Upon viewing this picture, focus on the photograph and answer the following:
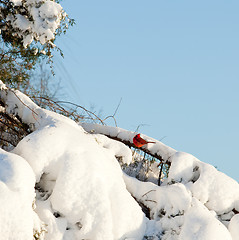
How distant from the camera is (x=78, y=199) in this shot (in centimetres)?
438

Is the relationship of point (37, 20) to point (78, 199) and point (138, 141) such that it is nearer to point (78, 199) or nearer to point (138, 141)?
point (138, 141)

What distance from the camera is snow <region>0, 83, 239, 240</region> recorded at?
383 centimetres

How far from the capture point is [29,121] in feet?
19.2

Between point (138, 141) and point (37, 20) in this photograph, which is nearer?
point (37, 20)

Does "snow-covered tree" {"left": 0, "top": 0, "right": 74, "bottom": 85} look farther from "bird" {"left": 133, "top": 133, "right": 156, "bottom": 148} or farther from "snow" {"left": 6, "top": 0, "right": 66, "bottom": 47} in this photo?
"bird" {"left": 133, "top": 133, "right": 156, "bottom": 148}

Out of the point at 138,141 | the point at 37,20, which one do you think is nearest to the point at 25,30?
the point at 37,20

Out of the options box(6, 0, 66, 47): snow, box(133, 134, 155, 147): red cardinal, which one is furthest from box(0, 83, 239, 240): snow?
box(6, 0, 66, 47): snow

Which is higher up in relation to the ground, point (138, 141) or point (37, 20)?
point (37, 20)

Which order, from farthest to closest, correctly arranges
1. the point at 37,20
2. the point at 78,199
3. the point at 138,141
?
the point at 138,141 < the point at 37,20 < the point at 78,199

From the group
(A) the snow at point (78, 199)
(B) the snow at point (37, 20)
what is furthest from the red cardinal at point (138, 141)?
(B) the snow at point (37, 20)

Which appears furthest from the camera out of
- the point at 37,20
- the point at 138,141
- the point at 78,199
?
the point at 138,141

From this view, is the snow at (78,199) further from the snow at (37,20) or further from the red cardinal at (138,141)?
the snow at (37,20)

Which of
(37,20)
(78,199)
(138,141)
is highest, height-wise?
(37,20)

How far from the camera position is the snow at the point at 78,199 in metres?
3.83
